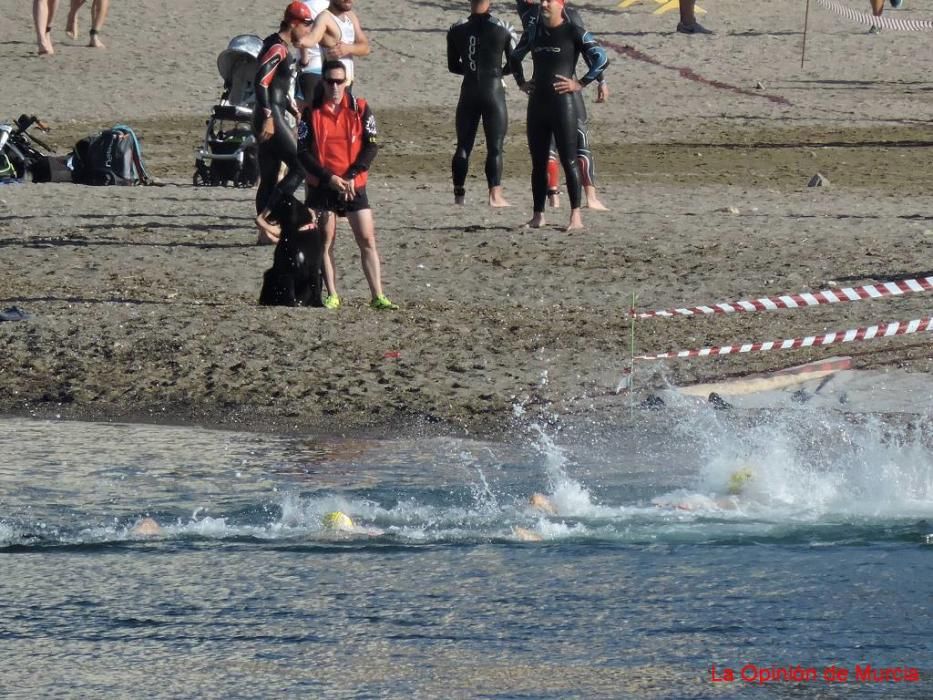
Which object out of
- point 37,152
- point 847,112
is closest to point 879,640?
point 37,152

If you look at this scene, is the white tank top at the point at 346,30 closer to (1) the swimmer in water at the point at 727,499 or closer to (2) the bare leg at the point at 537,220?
(2) the bare leg at the point at 537,220

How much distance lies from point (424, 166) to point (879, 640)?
44.8ft

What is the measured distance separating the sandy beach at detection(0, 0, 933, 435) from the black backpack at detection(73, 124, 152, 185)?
1.80 feet

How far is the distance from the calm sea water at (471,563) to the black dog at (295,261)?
2.36 metres

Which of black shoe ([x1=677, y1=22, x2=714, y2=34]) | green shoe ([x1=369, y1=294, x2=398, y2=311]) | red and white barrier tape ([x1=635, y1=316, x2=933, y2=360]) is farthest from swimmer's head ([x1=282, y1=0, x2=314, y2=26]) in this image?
black shoe ([x1=677, y1=22, x2=714, y2=34])

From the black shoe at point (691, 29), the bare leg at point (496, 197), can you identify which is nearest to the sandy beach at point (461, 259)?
the bare leg at point (496, 197)

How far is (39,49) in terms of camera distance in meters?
25.0

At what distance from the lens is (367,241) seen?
1114 centimetres

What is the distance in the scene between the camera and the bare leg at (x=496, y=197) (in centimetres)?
1522

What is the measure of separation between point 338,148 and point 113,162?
6.63 meters

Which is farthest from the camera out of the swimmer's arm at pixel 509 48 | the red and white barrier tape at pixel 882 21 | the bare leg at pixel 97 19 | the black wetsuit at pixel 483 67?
the red and white barrier tape at pixel 882 21

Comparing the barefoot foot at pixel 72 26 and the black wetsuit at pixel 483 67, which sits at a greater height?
the black wetsuit at pixel 483 67

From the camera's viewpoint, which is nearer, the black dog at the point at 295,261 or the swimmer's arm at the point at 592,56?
the black dog at the point at 295,261

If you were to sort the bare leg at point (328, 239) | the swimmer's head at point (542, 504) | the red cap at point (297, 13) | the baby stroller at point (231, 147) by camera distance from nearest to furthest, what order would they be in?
1. the swimmer's head at point (542, 504)
2. the bare leg at point (328, 239)
3. the red cap at point (297, 13)
4. the baby stroller at point (231, 147)
